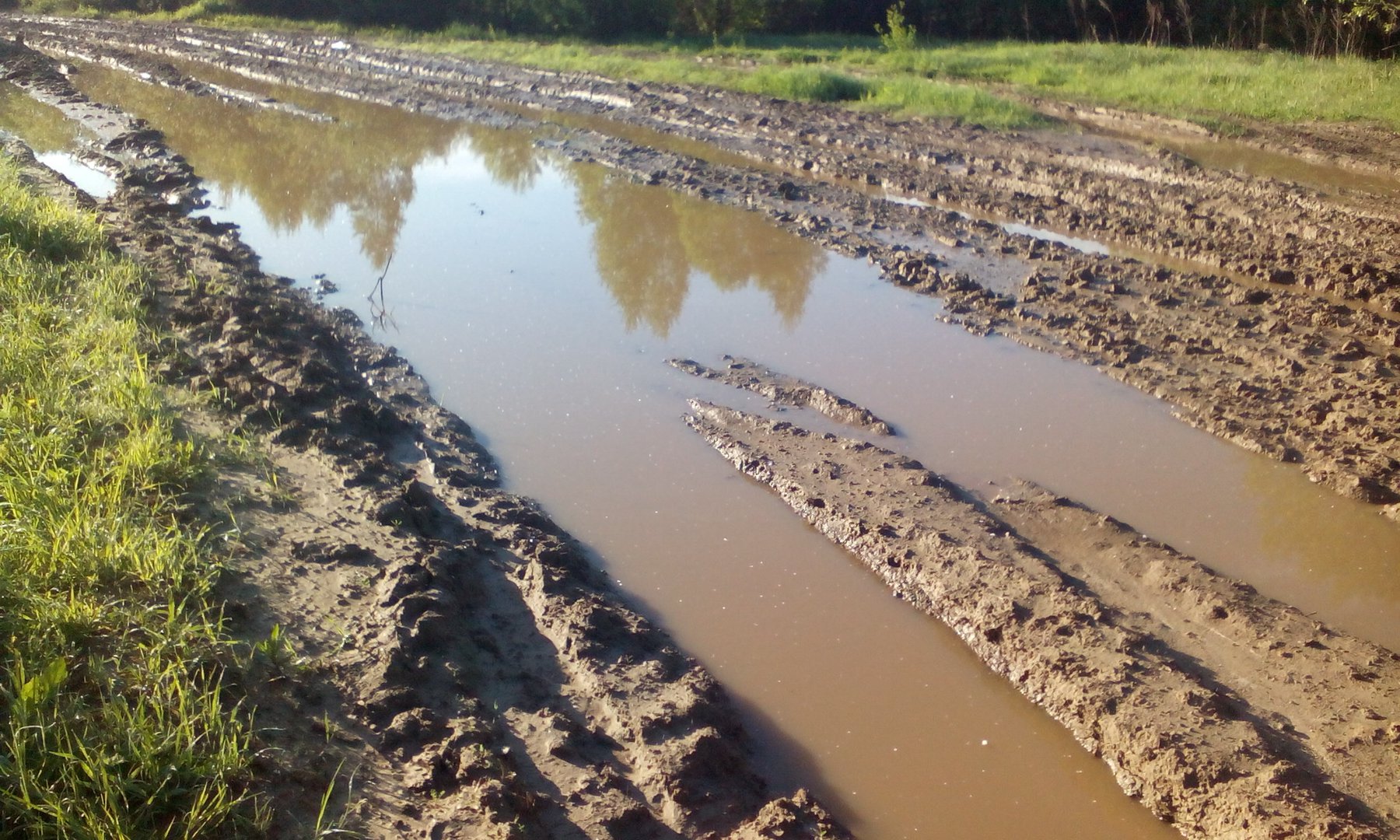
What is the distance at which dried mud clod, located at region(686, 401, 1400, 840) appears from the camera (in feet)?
14.4

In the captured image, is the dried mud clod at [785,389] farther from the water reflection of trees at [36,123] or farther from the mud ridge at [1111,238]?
the water reflection of trees at [36,123]

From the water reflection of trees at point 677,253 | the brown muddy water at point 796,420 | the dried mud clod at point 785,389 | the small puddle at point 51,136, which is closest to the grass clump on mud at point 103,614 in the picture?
the brown muddy water at point 796,420

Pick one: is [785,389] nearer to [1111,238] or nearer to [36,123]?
[1111,238]

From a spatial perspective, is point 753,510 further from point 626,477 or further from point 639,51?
point 639,51

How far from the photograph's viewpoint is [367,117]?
62.5ft

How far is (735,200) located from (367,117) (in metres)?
9.13

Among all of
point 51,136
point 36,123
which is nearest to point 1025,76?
point 51,136

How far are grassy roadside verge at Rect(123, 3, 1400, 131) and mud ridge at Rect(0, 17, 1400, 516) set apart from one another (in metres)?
1.18

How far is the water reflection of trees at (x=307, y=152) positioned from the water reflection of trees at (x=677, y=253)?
256 centimetres

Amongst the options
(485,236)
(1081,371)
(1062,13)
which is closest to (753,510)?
(1081,371)

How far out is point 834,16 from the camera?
31.0 metres

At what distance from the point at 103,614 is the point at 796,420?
15.4 feet

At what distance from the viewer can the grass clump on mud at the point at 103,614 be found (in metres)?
3.49

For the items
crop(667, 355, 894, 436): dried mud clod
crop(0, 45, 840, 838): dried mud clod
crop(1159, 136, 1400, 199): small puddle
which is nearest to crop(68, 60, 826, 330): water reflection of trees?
crop(667, 355, 894, 436): dried mud clod
